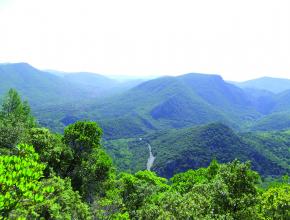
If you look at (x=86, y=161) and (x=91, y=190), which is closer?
(x=91, y=190)

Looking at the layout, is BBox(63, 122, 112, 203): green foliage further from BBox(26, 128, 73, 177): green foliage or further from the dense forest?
BBox(26, 128, 73, 177): green foliage

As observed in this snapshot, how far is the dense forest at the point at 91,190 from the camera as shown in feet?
50.7

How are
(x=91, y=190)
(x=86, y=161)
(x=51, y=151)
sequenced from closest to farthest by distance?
(x=51, y=151)
(x=91, y=190)
(x=86, y=161)

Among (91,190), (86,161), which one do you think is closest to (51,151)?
(86,161)

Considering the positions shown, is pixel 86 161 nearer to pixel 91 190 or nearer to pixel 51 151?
pixel 91 190

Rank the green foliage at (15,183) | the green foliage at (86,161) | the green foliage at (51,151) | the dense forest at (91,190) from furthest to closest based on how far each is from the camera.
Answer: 1. the green foliage at (86,161)
2. the green foliage at (51,151)
3. the dense forest at (91,190)
4. the green foliage at (15,183)

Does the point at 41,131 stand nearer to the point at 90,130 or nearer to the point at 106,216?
the point at 90,130

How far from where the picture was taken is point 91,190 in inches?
1998

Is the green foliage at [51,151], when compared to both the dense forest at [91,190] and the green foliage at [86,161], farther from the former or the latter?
the green foliage at [86,161]

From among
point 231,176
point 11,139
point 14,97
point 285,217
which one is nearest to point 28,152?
point 231,176

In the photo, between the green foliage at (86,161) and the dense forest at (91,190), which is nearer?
the dense forest at (91,190)

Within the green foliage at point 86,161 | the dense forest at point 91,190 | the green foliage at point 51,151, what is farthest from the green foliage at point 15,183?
the green foliage at point 86,161

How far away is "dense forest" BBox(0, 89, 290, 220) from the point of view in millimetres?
15445

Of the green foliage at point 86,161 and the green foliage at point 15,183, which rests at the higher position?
the green foliage at point 15,183
